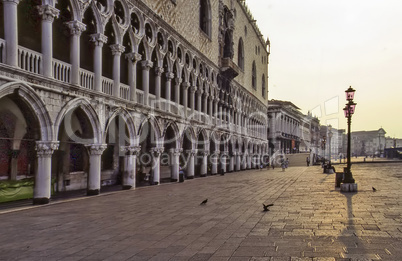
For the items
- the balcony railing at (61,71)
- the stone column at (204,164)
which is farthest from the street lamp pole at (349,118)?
the stone column at (204,164)

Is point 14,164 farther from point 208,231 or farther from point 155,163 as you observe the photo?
point 208,231

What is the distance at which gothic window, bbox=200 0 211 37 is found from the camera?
30344 millimetres

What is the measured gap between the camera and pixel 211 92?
30797mm

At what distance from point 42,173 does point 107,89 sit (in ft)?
17.6

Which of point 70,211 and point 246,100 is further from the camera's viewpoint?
point 246,100

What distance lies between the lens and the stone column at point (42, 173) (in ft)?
40.6

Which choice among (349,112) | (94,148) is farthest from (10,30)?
(349,112)

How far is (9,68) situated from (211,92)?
21.0 m

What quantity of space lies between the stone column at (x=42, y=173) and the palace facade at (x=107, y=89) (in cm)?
3

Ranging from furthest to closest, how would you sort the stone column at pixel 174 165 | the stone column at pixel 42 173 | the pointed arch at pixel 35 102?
the stone column at pixel 174 165 → the stone column at pixel 42 173 → the pointed arch at pixel 35 102

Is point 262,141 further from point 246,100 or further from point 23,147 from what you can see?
point 23,147

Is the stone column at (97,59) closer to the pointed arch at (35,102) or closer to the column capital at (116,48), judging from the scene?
the column capital at (116,48)

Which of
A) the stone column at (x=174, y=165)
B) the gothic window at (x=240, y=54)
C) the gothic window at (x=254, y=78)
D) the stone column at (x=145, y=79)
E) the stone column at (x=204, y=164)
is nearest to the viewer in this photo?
the stone column at (x=145, y=79)

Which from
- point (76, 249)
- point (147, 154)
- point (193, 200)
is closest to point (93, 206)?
point (193, 200)
